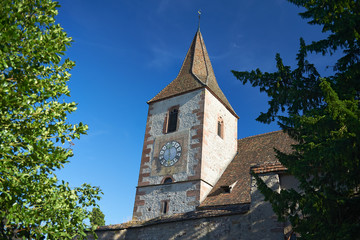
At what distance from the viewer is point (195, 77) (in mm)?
22875

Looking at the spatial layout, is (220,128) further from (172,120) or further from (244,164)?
(244,164)

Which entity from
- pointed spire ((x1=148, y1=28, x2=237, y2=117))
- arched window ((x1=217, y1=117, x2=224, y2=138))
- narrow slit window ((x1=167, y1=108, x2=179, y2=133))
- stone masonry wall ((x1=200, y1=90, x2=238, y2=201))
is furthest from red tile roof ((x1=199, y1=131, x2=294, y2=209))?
narrow slit window ((x1=167, y1=108, x2=179, y2=133))

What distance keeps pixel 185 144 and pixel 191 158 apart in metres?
1.05

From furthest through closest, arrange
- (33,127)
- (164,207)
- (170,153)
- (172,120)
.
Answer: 1. (172,120)
2. (170,153)
3. (164,207)
4. (33,127)

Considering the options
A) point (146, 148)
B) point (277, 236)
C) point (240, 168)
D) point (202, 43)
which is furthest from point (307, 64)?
point (202, 43)

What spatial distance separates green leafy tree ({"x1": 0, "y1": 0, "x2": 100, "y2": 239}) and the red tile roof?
30.2ft

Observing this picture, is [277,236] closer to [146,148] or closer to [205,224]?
[205,224]

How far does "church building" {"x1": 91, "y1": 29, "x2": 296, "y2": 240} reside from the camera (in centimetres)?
1505

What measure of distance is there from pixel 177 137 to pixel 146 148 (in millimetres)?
2130

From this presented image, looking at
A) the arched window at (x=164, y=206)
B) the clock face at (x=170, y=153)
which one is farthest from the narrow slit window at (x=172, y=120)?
the arched window at (x=164, y=206)

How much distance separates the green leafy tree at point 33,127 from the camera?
6844 millimetres

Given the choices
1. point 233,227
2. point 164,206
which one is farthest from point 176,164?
point 233,227

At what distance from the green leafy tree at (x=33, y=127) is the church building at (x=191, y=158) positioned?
21.3ft

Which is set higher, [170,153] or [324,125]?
[170,153]
